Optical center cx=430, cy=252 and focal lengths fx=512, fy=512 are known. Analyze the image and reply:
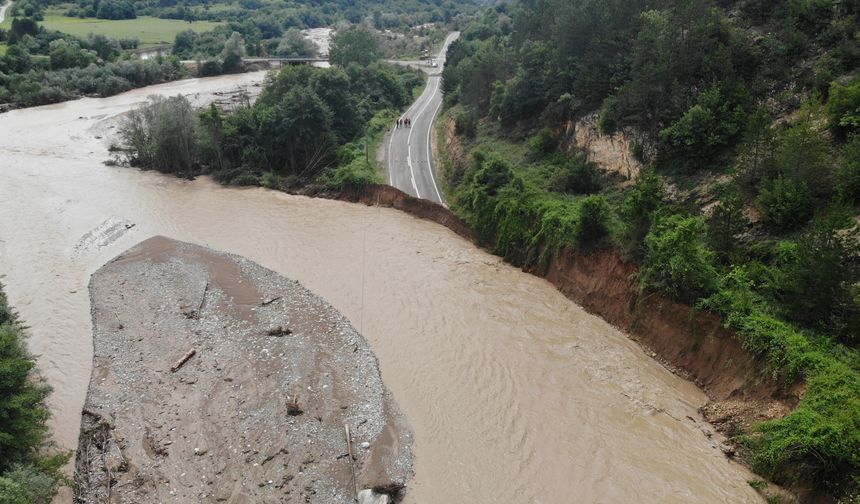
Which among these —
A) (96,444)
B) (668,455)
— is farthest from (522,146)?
(96,444)

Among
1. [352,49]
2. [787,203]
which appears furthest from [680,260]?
[352,49]

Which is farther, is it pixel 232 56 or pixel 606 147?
pixel 232 56

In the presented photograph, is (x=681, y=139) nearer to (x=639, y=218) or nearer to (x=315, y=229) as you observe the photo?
(x=639, y=218)

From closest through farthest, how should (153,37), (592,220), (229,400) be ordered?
(229,400)
(592,220)
(153,37)

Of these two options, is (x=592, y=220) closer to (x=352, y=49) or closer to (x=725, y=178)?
(x=725, y=178)

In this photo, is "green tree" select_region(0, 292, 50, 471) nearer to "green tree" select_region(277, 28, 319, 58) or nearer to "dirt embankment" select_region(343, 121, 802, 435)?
"dirt embankment" select_region(343, 121, 802, 435)
